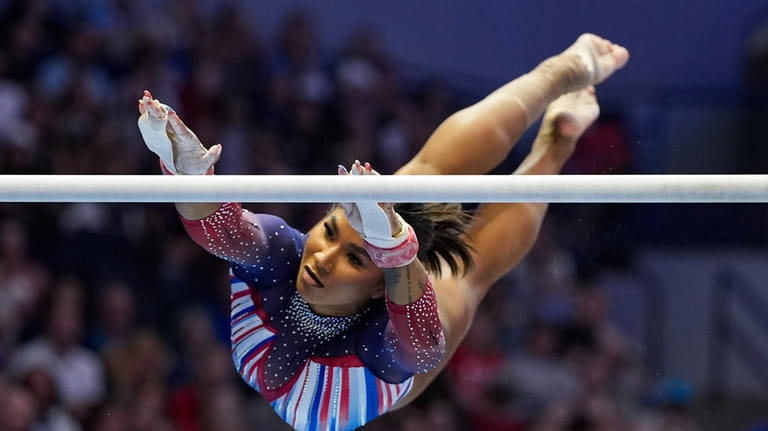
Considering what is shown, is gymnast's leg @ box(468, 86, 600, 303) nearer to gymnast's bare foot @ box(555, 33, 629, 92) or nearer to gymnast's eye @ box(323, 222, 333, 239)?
gymnast's bare foot @ box(555, 33, 629, 92)

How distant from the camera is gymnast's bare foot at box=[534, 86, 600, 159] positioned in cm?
368

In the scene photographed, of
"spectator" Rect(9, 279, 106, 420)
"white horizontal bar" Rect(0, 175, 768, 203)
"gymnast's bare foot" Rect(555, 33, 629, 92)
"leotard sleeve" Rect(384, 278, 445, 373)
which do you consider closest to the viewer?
"white horizontal bar" Rect(0, 175, 768, 203)

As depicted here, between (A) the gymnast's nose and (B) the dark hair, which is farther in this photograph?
(B) the dark hair

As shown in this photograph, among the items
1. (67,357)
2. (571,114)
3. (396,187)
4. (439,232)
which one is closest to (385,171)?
(67,357)

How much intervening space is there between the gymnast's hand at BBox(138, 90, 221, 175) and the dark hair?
0.63 meters

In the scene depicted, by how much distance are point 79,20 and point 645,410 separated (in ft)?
11.3

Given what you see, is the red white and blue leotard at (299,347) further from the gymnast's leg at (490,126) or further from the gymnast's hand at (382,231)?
the gymnast's leg at (490,126)

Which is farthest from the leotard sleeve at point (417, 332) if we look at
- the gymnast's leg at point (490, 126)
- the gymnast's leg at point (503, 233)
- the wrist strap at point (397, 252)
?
the gymnast's leg at point (490, 126)

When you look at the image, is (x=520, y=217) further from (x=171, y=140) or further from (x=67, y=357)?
(x=67, y=357)

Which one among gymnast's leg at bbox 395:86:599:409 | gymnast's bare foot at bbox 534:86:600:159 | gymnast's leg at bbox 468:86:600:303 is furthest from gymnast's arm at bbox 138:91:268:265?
gymnast's bare foot at bbox 534:86:600:159

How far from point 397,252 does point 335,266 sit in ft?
1.16

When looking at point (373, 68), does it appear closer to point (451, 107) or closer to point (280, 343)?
point (451, 107)

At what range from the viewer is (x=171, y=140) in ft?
8.07

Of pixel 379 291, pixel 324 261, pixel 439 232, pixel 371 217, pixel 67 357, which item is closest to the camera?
pixel 371 217
